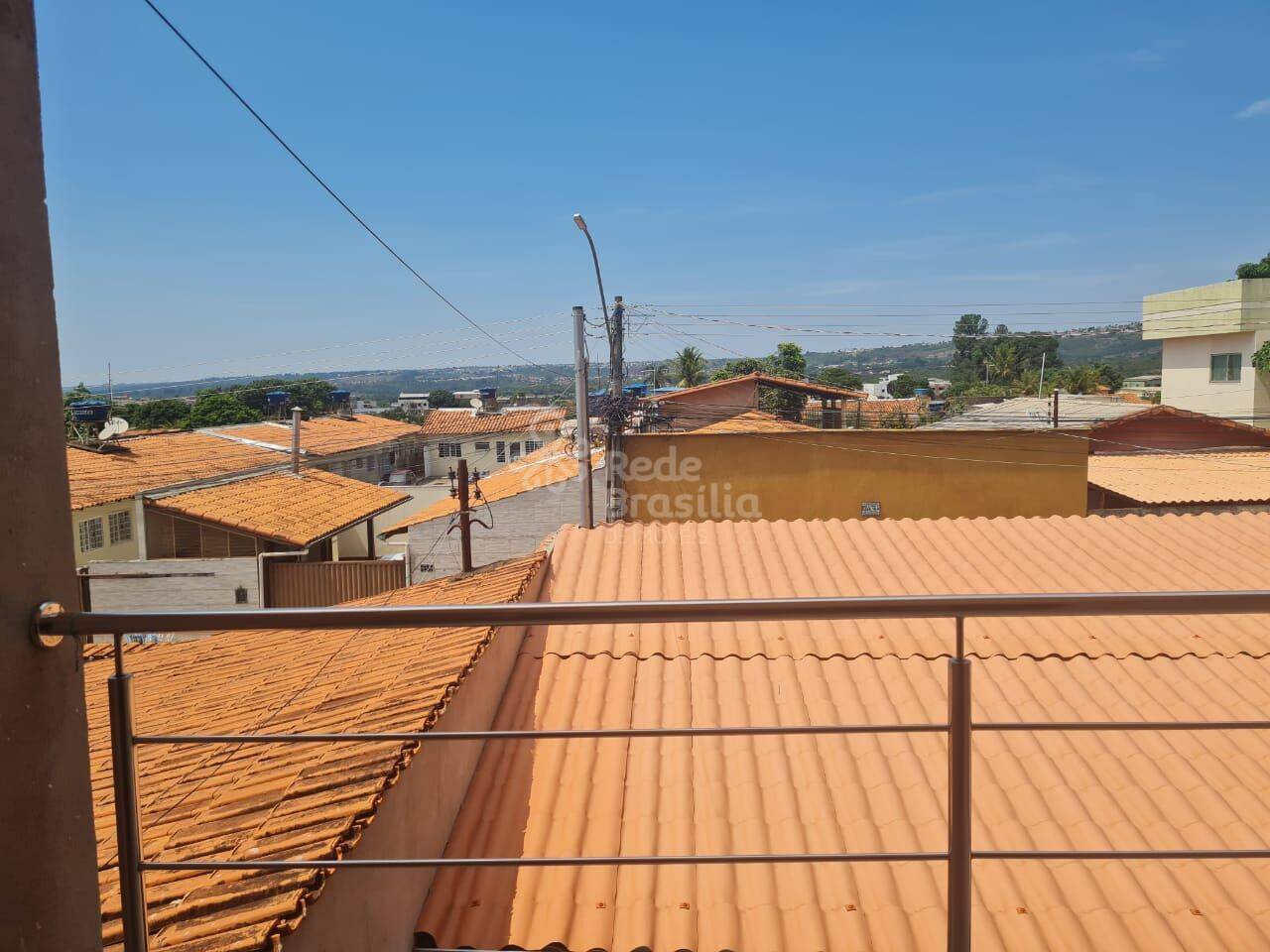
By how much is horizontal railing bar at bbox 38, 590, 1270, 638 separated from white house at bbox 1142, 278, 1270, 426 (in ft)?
115

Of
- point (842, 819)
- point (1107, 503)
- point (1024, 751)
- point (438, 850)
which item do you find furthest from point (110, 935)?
point (1107, 503)

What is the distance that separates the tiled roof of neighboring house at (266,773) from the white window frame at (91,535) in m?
12.2

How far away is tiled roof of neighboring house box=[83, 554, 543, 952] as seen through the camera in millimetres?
1712

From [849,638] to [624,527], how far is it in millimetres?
2564

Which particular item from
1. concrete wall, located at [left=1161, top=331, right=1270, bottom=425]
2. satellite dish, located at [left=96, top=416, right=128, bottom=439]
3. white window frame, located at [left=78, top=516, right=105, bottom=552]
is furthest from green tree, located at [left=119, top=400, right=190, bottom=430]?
concrete wall, located at [left=1161, top=331, right=1270, bottom=425]

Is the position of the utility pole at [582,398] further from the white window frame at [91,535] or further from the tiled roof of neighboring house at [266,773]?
the white window frame at [91,535]

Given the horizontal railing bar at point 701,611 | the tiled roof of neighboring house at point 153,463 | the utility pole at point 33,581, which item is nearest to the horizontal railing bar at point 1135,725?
the horizontal railing bar at point 701,611

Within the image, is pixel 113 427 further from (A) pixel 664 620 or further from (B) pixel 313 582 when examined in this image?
(A) pixel 664 620

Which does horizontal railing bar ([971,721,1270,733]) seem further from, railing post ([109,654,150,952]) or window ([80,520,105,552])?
window ([80,520,105,552])

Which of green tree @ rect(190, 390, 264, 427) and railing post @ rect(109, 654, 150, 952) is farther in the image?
green tree @ rect(190, 390, 264, 427)

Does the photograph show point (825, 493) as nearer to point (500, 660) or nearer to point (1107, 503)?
point (1107, 503)

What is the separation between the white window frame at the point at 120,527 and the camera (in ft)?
53.1

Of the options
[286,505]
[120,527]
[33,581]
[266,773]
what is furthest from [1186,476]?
[33,581]

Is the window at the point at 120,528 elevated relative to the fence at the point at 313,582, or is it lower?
elevated
